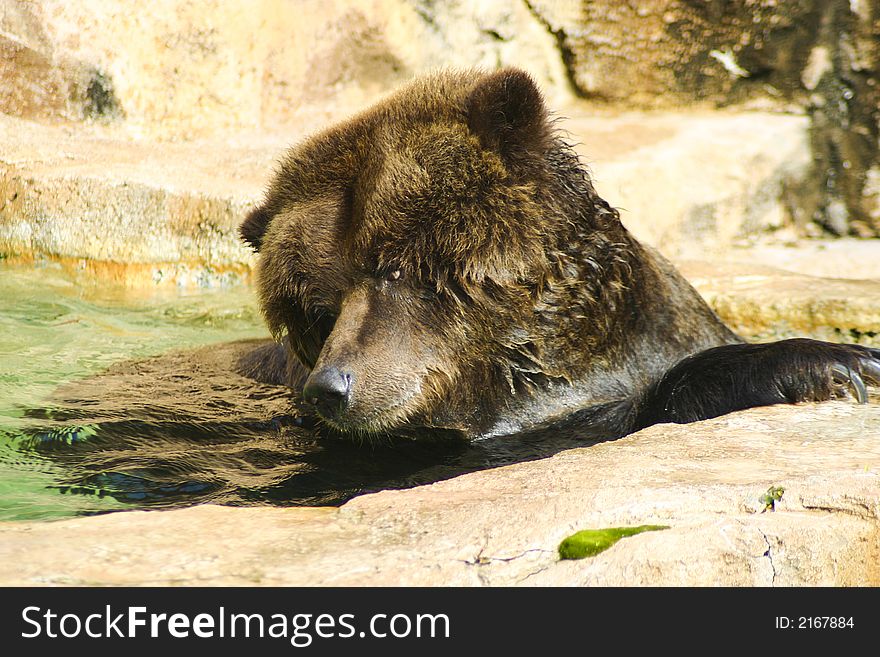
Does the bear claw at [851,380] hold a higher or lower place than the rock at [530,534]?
lower

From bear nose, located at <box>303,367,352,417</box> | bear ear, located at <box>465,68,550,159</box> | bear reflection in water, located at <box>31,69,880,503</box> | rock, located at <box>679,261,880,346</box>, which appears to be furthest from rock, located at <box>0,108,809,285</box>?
bear nose, located at <box>303,367,352,417</box>

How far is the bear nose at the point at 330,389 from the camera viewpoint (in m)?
3.48

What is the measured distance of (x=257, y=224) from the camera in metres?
4.32

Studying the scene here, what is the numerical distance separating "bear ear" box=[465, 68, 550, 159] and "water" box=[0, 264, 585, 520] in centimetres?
123

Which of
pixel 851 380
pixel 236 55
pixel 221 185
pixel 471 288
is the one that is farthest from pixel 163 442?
pixel 236 55

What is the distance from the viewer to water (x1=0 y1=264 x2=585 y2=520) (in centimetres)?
370

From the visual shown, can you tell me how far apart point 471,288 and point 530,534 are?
1669 mm

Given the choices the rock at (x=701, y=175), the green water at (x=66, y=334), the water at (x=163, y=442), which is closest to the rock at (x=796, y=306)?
the rock at (x=701, y=175)

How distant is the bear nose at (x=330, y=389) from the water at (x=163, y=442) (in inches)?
14.8

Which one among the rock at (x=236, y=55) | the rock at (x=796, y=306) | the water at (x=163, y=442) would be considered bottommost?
the rock at (x=796, y=306)

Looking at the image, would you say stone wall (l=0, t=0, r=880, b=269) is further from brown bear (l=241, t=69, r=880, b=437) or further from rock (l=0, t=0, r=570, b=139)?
brown bear (l=241, t=69, r=880, b=437)

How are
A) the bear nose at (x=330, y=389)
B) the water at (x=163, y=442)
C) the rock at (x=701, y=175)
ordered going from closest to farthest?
the bear nose at (x=330, y=389)
the water at (x=163, y=442)
the rock at (x=701, y=175)

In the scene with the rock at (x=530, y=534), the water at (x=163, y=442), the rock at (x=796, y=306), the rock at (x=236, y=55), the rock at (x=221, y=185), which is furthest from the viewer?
the rock at (x=236, y=55)

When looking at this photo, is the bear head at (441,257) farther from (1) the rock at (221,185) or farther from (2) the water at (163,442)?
(1) the rock at (221,185)
